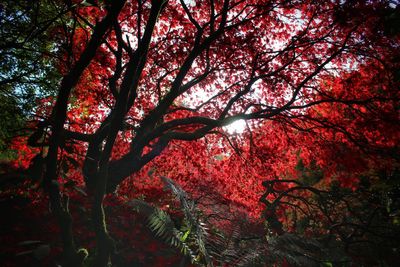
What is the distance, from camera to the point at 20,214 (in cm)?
638

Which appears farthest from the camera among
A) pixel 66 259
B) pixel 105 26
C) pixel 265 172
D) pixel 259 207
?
pixel 259 207

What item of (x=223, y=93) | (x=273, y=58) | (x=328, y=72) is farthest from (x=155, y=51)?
(x=328, y=72)

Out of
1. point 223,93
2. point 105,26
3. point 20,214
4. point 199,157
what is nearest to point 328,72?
point 223,93

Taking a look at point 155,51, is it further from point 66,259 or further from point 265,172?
point 66,259

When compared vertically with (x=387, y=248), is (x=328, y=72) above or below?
above

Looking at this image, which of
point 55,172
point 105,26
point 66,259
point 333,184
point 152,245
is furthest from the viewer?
point 333,184

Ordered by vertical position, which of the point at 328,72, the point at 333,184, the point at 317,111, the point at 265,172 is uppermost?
the point at 328,72

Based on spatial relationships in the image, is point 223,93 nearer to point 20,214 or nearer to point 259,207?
point 259,207

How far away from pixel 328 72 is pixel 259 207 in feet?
18.9

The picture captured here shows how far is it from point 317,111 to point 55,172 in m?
8.15

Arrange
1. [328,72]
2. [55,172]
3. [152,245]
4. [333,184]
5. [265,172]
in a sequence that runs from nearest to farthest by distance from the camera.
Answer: [55,172] < [152,245] < [328,72] < [265,172] < [333,184]

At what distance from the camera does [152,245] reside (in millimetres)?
7215

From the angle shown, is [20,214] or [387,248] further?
[387,248]

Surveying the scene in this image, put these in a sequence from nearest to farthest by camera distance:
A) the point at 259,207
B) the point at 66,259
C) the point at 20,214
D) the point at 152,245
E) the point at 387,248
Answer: the point at 66,259 < the point at 20,214 < the point at 152,245 < the point at 387,248 < the point at 259,207
